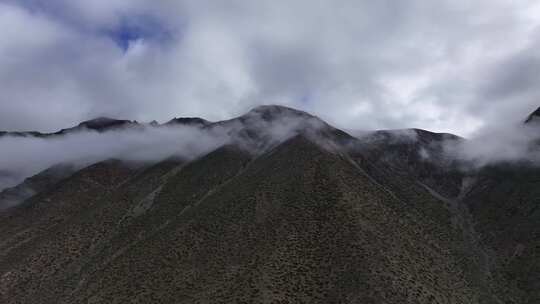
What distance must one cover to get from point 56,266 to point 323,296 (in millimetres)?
57517

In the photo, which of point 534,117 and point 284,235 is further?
point 534,117

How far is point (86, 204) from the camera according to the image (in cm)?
13375

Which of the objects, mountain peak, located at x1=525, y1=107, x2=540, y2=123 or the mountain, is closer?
the mountain

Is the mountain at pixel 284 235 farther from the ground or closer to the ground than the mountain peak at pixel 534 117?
closer to the ground

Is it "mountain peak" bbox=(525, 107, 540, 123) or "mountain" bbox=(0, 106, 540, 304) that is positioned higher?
"mountain peak" bbox=(525, 107, 540, 123)

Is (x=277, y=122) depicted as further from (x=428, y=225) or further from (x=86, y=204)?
(x=428, y=225)

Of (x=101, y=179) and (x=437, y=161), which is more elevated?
(x=437, y=161)

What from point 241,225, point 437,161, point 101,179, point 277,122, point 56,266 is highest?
point 277,122

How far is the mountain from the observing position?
75.3m

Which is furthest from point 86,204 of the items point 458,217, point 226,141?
point 458,217

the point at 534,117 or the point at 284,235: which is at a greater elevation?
the point at 534,117

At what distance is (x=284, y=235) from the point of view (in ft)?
279

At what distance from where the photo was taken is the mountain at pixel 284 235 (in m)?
75.3

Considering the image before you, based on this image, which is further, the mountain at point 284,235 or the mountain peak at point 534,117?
the mountain peak at point 534,117
